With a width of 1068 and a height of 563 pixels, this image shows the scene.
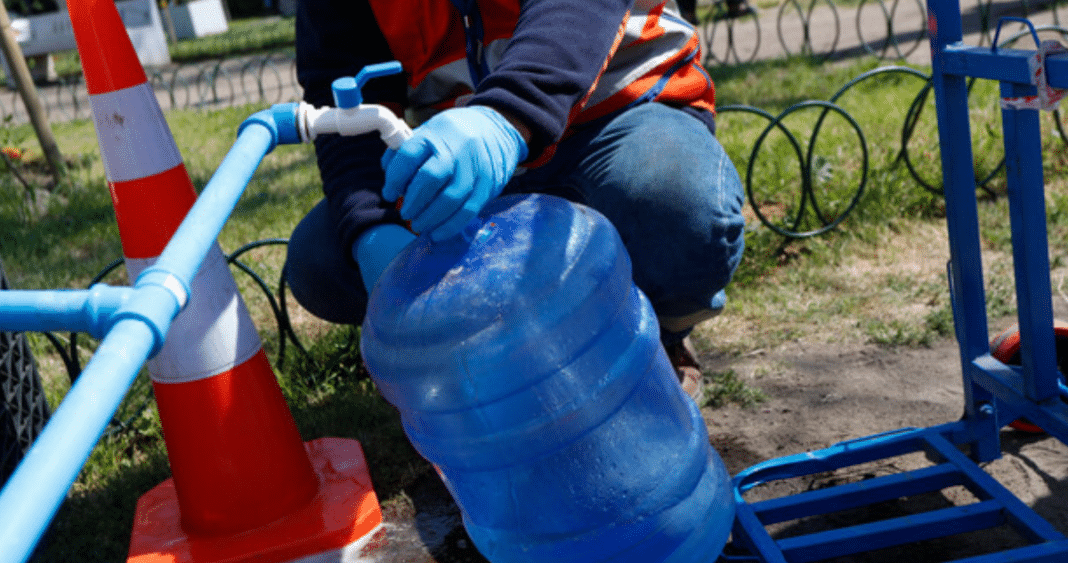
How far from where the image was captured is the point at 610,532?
1.46 metres

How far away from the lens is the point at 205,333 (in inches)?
77.1

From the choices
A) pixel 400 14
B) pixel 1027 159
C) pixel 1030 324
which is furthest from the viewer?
pixel 400 14

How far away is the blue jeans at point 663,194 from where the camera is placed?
6.47ft

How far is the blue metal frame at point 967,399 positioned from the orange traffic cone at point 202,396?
34.8 inches

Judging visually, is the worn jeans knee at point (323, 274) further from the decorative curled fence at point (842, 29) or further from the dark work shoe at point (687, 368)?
the decorative curled fence at point (842, 29)

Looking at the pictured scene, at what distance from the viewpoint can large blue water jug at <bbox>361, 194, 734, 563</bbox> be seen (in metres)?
1.42

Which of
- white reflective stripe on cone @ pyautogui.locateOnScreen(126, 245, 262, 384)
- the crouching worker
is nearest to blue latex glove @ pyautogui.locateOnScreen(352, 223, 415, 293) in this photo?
the crouching worker

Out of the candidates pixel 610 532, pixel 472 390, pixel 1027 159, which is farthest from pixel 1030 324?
pixel 472 390

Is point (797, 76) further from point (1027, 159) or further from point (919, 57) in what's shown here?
point (1027, 159)

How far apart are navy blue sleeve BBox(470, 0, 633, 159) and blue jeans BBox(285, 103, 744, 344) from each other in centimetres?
24

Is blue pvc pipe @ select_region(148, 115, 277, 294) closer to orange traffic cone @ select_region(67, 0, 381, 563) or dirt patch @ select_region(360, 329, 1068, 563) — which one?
orange traffic cone @ select_region(67, 0, 381, 563)

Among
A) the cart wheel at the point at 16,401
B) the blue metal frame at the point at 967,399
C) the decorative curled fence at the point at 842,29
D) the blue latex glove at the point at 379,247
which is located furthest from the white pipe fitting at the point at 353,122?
the decorative curled fence at the point at 842,29

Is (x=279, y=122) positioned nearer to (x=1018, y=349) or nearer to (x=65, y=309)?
(x=65, y=309)

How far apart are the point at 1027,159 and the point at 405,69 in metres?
1.33
